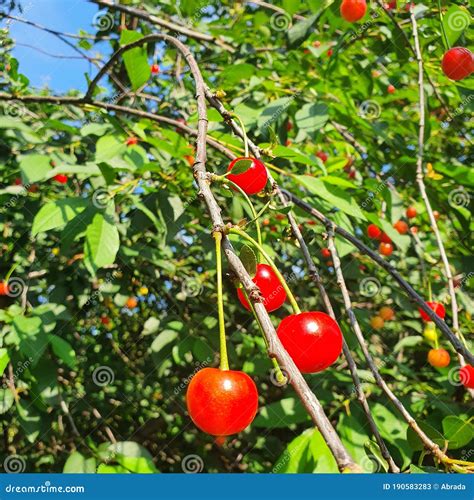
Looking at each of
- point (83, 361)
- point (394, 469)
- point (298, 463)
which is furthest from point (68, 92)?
point (394, 469)

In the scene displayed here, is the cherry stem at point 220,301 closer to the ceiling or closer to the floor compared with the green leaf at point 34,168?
closer to the floor

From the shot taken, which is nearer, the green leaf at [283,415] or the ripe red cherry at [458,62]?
the ripe red cherry at [458,62]

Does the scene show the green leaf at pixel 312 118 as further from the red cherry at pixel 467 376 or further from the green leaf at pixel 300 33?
the red cherry at pixel 467 376

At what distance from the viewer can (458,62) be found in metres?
1.64

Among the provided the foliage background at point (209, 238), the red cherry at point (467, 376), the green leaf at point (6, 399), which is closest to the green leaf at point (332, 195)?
the foliage background at point (209, 238)

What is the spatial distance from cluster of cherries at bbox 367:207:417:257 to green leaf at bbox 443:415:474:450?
128 cm

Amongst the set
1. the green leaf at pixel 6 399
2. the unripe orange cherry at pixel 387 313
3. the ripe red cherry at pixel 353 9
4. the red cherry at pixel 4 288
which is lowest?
the unripe orange cherry at pixel 387 313

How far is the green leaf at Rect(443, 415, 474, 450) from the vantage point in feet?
4.14

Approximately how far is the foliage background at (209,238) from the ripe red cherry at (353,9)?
0.19 feet

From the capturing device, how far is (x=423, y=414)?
2.27 metres

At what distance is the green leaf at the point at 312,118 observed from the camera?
185cm

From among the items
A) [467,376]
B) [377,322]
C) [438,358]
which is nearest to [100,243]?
[467,376]

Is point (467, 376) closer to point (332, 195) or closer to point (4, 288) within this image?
point (332, 195)

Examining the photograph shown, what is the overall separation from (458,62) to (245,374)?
54.7 inches
